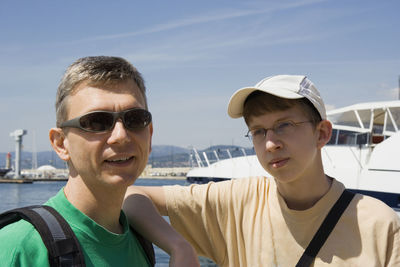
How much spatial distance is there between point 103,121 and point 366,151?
15.6 meters

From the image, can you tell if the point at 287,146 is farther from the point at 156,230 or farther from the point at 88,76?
the point at 88,76

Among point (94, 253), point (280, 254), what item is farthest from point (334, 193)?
point (94, 253)

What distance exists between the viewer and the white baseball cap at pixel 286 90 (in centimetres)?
268

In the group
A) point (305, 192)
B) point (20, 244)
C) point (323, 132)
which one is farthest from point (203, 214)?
point (20, 244)

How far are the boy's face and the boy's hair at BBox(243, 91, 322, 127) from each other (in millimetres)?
27

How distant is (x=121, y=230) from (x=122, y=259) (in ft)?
0.76

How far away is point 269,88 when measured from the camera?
8.89ft

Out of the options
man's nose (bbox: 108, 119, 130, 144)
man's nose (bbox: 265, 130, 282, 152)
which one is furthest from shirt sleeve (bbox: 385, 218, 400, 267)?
man's nose (bbox: 108, 119, 130, 144)

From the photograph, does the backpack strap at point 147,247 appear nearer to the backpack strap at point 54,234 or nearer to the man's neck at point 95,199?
the man's neck at point 95,199

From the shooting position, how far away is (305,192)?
2881mm

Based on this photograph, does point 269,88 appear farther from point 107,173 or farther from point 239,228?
point 107,173

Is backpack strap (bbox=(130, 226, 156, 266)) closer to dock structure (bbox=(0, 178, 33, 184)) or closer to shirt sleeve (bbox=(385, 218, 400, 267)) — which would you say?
shirt sleeve (bbox=(385, 218, 400, 267))

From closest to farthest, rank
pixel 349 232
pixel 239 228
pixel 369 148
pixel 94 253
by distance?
pixel 94 253 → pixel 349 232 → pixel 239 228 → pixel 369 148

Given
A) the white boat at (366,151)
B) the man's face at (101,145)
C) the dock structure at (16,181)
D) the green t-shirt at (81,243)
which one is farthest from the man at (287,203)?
the dock structure at (16,181)
